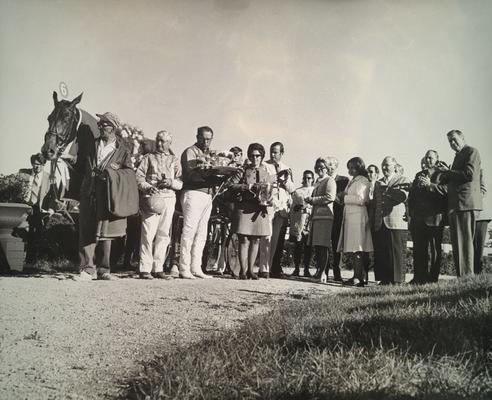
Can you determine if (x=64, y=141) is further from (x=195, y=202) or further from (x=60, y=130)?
(x=195, y=202)

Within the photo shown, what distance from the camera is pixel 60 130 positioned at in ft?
19.0

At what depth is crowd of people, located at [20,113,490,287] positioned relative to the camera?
5.24 m

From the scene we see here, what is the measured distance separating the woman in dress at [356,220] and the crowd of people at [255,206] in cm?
2

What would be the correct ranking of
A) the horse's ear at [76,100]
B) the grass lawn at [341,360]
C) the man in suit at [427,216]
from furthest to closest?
the man in suit at [427,216] → the horse's ear at [76,100] → the grass lawn at [341,360]

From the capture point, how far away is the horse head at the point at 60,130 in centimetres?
550

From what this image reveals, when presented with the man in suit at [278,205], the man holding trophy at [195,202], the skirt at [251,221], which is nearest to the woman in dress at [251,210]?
the skirt at [251,221]

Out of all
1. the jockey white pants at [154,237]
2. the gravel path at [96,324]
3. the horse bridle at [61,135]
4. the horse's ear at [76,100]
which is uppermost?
the horse's ear at [76,100]

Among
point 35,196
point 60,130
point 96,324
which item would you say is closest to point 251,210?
point 60,130

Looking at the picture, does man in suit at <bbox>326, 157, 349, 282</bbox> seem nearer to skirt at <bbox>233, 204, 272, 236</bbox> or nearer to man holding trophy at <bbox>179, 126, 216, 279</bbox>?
skirt at <bbox>233, 204, 272, 236</bbox>

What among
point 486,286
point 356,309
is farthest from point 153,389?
point 486,286

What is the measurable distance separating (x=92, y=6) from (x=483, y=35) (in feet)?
12.2

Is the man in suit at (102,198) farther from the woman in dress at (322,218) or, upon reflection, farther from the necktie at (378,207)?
the necktie at (378,207)

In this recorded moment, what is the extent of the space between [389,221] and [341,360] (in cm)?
472

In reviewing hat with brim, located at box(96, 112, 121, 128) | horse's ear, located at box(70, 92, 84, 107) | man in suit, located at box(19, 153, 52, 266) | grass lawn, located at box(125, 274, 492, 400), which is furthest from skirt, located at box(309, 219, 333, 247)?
man in suit, located at box(19, 153, 52, 266)
